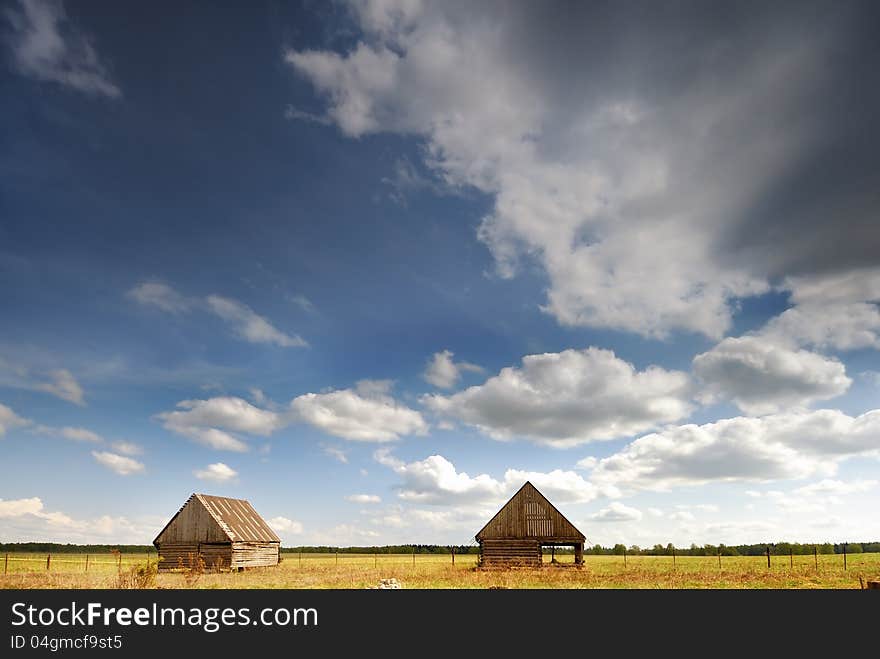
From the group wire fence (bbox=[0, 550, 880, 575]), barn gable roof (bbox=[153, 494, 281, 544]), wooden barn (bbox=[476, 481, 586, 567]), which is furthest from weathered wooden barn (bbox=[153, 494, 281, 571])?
wooden barn (bbox=[476, 481, 586, 567])

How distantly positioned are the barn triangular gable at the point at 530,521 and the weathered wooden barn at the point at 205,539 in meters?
17.9

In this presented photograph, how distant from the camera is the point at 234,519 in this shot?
167 ft

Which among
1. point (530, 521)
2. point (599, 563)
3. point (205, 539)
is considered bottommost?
point (599, 563)

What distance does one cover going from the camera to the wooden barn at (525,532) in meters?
43.9

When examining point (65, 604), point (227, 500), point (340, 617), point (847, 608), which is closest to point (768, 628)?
point (847, 608)

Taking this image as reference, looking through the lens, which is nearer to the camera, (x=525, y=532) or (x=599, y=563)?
(x=525, y=532)

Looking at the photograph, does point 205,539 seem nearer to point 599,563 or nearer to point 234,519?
point 234,519

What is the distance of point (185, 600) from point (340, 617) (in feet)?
10.8

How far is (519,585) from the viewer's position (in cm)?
3073

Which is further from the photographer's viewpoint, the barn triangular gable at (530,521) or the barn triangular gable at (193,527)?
the barn triangular gable at (193,527)

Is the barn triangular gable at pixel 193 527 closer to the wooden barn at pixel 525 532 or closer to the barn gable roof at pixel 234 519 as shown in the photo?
the barn gable roof at pixel 234 519

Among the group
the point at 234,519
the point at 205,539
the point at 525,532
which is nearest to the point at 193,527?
the point at 205,539

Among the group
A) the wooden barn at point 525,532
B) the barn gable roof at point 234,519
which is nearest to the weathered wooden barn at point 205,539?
the barn gable roof at point 234,519

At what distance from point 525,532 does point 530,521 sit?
0.84m
